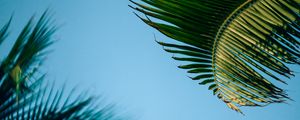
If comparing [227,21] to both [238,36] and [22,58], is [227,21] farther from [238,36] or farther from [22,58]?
[22,58]

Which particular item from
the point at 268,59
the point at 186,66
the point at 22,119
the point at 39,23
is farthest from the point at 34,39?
the point at 268,59

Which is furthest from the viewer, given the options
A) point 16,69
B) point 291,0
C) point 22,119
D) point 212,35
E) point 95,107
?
point 95,107

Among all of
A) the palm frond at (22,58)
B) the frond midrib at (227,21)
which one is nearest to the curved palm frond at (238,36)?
the frond midrib at (227,21)

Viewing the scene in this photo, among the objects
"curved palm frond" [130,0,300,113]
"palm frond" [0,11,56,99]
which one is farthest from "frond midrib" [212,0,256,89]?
"palm frond" [0,11,56,99]

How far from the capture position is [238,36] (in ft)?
2.74

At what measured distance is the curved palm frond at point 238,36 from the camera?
789 millimetres

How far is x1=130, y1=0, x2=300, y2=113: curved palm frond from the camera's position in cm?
79

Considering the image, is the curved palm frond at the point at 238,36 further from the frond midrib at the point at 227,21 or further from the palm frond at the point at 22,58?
the palm frond at the point at 22,58

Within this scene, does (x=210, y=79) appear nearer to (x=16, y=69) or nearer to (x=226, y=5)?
(x=226, y=5)

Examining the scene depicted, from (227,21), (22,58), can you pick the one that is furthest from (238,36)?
(22,58)

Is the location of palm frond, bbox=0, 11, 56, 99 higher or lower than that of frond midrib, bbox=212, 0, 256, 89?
higher

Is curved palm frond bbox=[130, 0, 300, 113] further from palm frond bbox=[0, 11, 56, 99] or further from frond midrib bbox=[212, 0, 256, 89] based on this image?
palm frond bbox=[0, 11, 56, 99]

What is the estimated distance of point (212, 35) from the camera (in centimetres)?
86

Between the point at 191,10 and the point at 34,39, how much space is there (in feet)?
2.17
